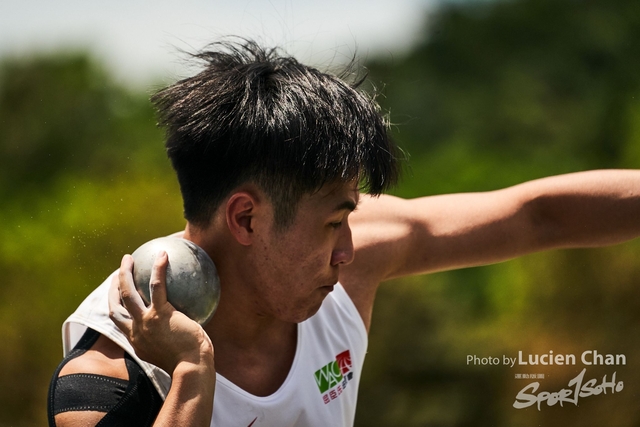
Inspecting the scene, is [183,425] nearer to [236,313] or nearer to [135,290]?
[135,290]

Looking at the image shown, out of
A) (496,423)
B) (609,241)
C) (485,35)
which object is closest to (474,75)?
(485,35)

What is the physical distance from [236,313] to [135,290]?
1.94ft

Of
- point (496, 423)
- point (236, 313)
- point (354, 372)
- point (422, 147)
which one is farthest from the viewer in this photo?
point (422, 147)

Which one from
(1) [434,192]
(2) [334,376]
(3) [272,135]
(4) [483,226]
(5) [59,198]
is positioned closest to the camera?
(3) [272,135]

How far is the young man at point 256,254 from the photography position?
8.96ft

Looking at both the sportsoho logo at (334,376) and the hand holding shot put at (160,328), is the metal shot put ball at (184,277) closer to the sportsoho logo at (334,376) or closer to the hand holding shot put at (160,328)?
the hand holding shot put at (160,328)

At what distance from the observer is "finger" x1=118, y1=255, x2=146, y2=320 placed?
2709 millimetres

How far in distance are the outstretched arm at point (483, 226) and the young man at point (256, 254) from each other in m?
0.01

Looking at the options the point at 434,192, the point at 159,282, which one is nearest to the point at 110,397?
the point at 159,282

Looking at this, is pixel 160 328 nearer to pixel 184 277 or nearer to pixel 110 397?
pixel 184 277

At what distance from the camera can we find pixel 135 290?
2.75 m

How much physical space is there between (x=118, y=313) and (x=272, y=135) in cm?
84

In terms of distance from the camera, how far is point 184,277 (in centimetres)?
278

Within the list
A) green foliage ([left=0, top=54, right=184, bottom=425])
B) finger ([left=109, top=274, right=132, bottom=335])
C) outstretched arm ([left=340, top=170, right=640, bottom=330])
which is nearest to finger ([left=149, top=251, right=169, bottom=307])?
finger ([left=109, top=274, right=132, bottom=335])
